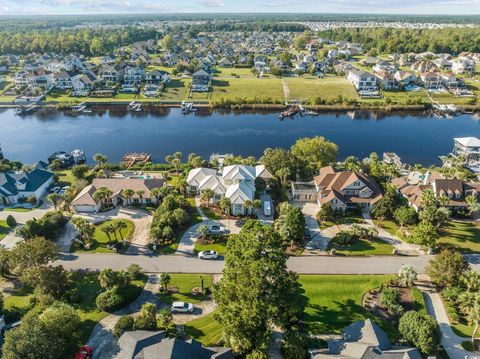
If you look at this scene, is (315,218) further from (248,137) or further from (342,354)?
(248,137)

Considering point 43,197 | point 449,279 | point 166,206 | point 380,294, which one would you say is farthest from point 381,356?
point 43,197

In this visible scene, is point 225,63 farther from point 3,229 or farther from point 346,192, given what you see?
point 3,229

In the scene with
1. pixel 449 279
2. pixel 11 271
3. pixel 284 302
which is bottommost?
pixel 11 271

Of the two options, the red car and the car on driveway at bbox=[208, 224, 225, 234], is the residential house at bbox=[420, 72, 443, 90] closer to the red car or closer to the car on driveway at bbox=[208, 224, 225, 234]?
the car on driveway at bbox=[208, 224, 225, 234]

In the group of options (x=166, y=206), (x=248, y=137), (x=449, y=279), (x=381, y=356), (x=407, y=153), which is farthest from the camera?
(x=248, y=137)

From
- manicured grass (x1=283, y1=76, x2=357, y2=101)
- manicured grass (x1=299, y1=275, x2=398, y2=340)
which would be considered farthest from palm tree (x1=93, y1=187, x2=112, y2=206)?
manicured grass (x1=283, y1=76, x2=357, y2=101)
